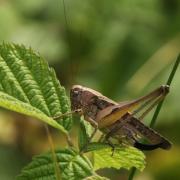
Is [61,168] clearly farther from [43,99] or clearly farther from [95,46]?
[95,46]

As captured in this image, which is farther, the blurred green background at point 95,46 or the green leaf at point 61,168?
the blurred green background at point 95,46

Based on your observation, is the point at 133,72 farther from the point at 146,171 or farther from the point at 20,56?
the point at 20,56

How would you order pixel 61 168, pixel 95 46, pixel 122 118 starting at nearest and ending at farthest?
pixel 61 168
pixel 122 118
pixel 95 46

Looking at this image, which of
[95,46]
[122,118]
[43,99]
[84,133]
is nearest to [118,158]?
[84,133]

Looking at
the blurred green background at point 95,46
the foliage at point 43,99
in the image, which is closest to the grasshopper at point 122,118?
the foliage at point 43,99

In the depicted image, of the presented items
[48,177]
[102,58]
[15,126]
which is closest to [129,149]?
[48,177]

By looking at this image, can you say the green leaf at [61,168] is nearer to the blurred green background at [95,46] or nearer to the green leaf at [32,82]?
the green leaf at [32,82]
